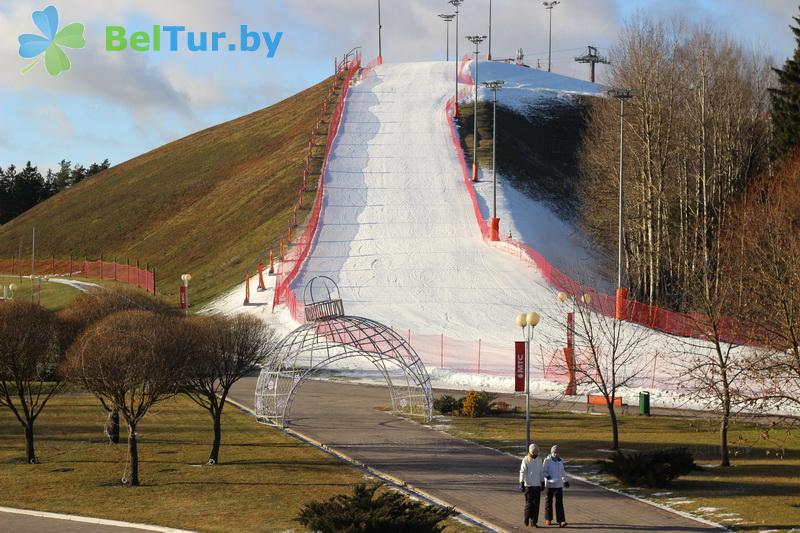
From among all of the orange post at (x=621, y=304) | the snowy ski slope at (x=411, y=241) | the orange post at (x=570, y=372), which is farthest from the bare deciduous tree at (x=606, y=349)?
the snowy ski slope at (x=411, y=241)

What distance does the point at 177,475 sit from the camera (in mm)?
23688

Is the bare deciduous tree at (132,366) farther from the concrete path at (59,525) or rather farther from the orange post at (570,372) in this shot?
the orange post at (570,372)

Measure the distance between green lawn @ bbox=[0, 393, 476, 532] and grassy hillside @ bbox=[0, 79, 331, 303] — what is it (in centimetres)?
3065

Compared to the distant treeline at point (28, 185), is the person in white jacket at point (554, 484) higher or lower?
lower

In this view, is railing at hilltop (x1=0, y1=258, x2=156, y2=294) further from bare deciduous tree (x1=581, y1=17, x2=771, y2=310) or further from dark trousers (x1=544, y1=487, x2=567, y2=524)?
dark trousers (x1=544, y1=487, x2=567, y2=524)

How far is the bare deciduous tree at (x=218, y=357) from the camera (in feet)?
81.2

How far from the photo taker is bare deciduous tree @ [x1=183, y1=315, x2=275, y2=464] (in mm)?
24750

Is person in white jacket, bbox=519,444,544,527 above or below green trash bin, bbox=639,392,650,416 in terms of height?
below

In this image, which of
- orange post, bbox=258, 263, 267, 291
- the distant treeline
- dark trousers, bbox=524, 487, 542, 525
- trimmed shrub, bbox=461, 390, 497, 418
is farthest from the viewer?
the distant treeline

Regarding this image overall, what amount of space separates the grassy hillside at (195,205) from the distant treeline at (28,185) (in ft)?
60.1

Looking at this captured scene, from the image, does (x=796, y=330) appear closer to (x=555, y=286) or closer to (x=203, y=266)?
(x=555, y=286)

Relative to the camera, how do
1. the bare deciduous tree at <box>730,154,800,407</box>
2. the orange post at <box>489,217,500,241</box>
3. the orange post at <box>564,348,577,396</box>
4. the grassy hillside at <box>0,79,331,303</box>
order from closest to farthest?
the bare deciduous tree at <box>730,154,800,407</box>
the orange post at <box>564,348,577,396</box>
the orange post at <box>489,217,500,241</box>
the grassy hillside at <box>0,79,331,303</box>

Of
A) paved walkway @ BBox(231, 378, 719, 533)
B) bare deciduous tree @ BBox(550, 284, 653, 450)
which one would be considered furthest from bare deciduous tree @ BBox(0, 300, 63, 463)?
bare deciduous tree @ BBox(550, 284, 653, 450)

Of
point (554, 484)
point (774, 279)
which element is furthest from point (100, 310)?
point (774, 279)
